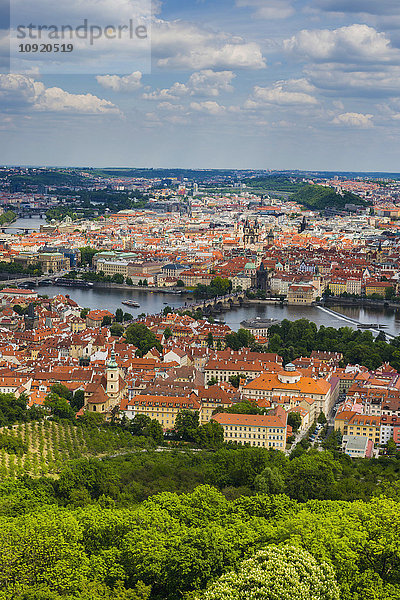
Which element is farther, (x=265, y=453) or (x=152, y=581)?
(x=265, y=453)

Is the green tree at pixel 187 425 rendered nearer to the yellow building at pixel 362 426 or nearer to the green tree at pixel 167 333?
the yellow building at pixel 362 426

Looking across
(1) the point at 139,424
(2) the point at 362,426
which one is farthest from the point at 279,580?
(2) the point at 362,426

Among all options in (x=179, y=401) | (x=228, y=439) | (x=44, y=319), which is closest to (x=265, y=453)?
(x=228, y=439)

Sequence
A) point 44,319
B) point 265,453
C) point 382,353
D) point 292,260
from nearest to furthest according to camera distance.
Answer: point 265,453 < point 382,353 < point 44,319 < point 292,260

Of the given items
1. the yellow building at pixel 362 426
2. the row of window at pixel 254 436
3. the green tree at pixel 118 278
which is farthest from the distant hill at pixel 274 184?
the row of window at pixel 254 436

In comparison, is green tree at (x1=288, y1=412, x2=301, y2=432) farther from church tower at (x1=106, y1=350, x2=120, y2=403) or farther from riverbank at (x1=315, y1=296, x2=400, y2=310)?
riverbank at (x1=315, y1=296, x2=400, y2=310)

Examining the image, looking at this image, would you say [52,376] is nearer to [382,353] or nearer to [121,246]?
[382,353]

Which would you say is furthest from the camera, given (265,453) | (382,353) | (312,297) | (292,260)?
(292,260)
